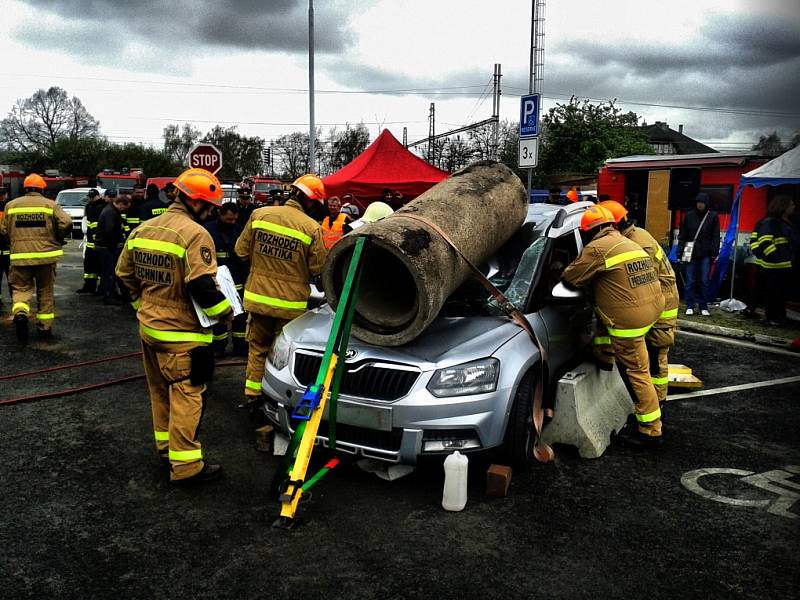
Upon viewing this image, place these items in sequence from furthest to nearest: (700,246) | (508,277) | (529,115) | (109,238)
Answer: (109,238)
(700,246)
(529,115)
(508,277)

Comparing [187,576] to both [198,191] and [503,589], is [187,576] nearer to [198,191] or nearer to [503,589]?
[503,589]

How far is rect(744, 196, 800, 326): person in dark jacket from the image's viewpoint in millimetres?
10172

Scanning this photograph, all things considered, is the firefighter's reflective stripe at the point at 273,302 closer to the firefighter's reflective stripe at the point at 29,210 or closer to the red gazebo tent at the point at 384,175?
the firefighter's reflective stripe at the point at 29,210

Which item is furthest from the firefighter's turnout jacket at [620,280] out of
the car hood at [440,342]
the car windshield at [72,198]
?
the car windshield at [72,198]

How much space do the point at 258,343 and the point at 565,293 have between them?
2.50m

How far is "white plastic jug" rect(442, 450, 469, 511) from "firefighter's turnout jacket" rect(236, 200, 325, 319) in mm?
2047

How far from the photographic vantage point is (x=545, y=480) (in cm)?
452

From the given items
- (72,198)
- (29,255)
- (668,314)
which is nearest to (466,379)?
(668,314)

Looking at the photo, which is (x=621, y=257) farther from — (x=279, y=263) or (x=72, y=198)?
(x=72, y=198)

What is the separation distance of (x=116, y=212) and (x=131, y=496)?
8.11m

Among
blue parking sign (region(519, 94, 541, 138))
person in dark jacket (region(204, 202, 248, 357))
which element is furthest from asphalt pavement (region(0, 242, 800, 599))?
blue parking sign (region(519, 94, 541, 138))

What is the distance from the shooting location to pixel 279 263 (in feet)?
17.8

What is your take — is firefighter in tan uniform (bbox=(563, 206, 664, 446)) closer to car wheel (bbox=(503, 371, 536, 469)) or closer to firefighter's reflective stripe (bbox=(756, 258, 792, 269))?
car wheel (bbox=(503, 371, 536, 469))

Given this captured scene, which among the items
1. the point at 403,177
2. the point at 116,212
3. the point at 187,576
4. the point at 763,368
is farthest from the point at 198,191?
the point at 403,177
